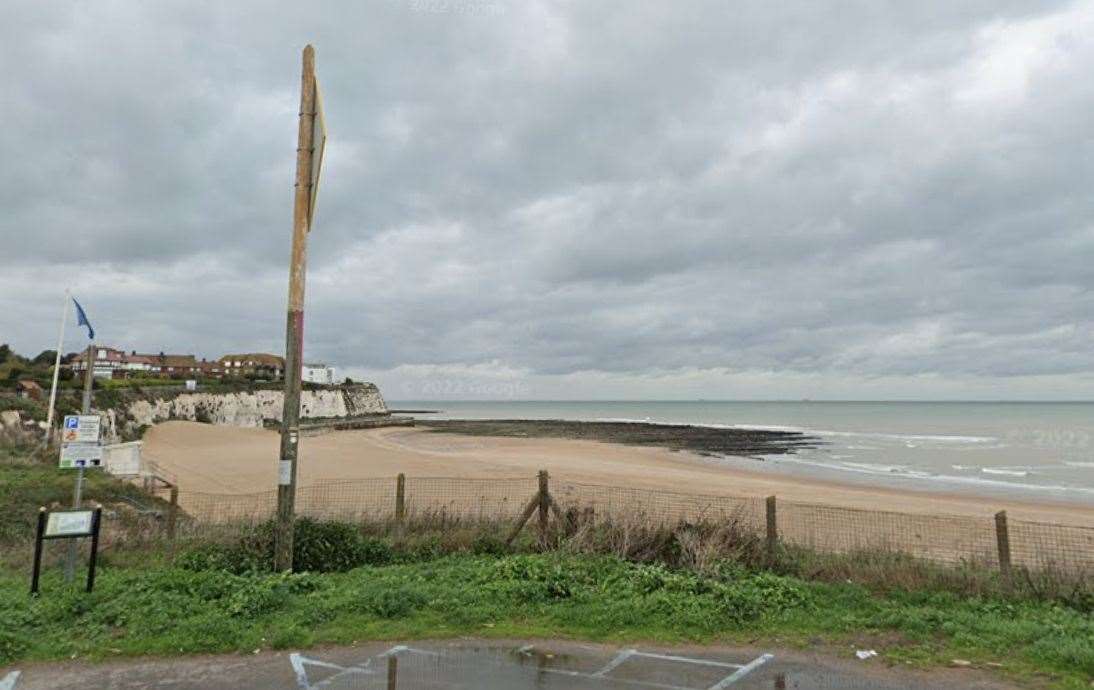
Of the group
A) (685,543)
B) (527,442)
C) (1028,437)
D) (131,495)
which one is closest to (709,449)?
(527,442)

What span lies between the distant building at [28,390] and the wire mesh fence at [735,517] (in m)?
26.0

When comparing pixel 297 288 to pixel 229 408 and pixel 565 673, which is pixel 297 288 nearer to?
pixel 565 673

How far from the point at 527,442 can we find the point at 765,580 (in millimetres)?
52315

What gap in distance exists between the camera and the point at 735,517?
995cm

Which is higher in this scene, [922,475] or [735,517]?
[735,517]

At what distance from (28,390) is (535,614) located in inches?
1841

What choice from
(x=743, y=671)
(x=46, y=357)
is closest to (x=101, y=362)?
(x=46, y=357)

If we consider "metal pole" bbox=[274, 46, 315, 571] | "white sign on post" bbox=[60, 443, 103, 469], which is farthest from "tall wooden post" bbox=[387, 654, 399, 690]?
"white sign on post" bbox=[60, 443, 103, 469]

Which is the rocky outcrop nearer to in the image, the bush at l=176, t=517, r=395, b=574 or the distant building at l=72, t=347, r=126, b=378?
the distant building at l=72, t=347, r=126, b=378

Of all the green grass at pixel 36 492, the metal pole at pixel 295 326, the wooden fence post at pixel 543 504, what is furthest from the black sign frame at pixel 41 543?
the wooden fence post at pixel 543 504

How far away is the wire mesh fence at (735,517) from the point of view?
10.5 metres

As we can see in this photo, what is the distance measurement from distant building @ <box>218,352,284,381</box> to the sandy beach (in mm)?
83271

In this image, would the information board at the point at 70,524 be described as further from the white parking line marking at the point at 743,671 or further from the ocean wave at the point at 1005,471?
the ocean wave at the point at 1005,471

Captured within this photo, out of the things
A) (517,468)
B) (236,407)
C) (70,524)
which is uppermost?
(236,407)
